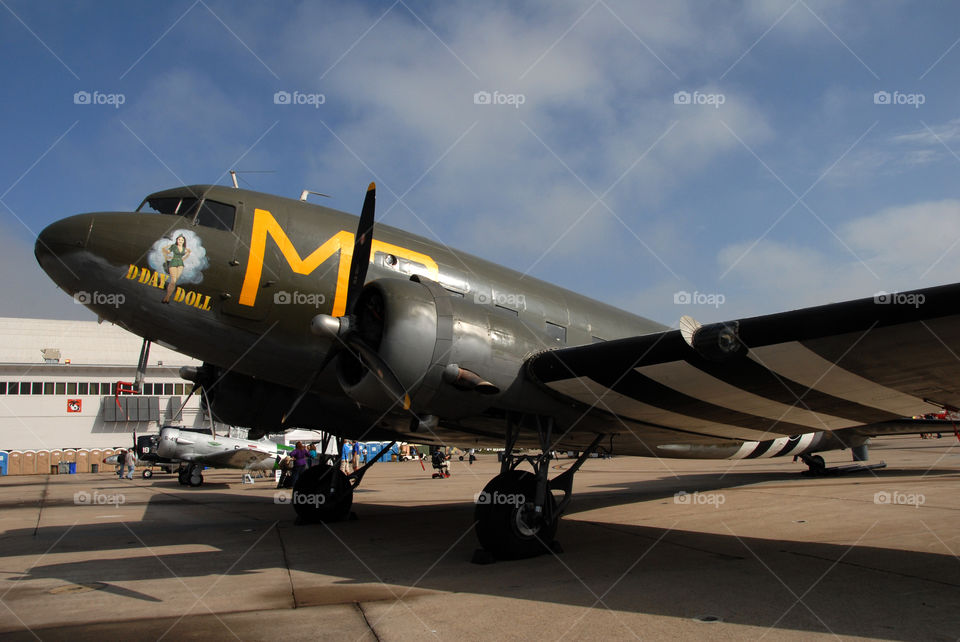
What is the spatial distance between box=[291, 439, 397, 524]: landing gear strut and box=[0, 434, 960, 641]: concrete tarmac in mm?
356

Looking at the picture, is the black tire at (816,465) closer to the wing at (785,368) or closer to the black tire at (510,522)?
the wing at (785,368)

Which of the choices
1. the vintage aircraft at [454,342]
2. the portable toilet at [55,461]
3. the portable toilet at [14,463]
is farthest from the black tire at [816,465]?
the portable toilet at [14,463]

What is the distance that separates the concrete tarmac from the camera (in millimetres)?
4637

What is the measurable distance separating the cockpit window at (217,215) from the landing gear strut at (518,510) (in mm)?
4391

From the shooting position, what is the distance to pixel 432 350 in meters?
6.89

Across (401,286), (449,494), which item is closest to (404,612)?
(401,286)

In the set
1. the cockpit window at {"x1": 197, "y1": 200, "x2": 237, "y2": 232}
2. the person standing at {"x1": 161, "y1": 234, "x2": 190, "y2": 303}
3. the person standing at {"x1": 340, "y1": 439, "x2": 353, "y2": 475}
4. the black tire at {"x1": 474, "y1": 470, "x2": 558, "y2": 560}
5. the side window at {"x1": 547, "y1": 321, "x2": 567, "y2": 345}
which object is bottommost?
the person standing at {"x1": 340, "y1": 439, "x2": 353, "y2": 475}

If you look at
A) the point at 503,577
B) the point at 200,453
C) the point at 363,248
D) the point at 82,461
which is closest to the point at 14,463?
the point at 82,461

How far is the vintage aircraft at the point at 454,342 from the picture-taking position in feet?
20.0

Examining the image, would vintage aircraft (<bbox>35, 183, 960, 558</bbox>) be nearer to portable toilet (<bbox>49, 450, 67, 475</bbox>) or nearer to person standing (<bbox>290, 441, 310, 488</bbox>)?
person standing (<bbox>290, 441, 310, 488</bbox>)

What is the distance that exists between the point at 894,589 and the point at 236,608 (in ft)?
18.8

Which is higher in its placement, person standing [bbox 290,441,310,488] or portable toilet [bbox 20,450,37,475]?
person standing [bbox 290,441,310,488]

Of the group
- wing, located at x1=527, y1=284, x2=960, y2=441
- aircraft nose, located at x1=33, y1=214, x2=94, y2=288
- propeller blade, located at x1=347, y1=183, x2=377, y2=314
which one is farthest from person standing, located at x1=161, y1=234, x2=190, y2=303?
wing, located at x1=527, y1=284, x2=960, y2=441

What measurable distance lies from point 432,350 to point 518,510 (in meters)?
2.20
